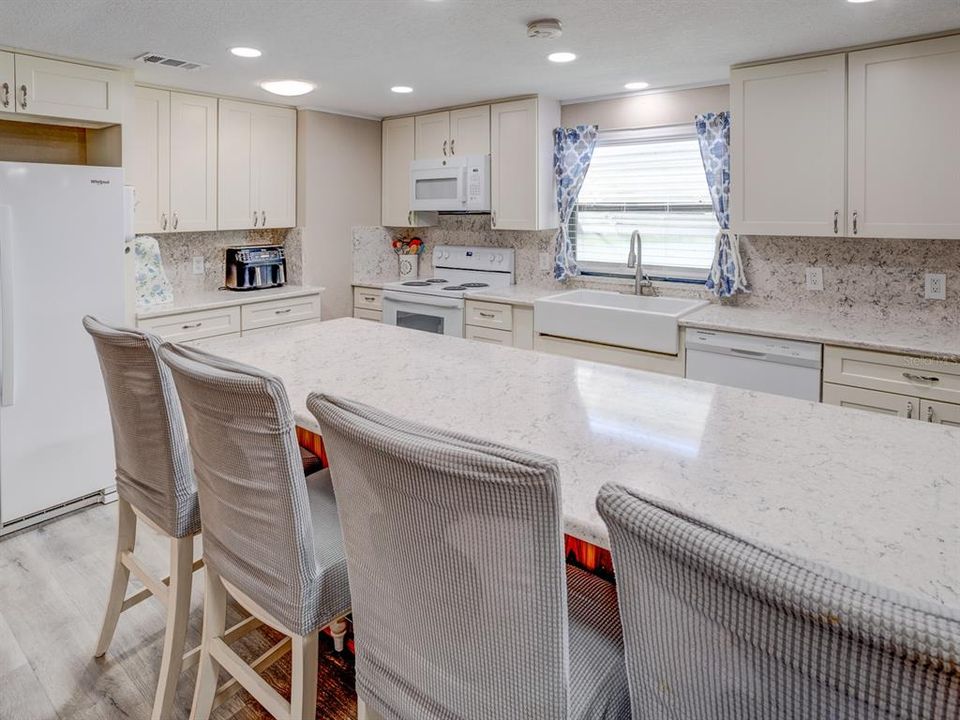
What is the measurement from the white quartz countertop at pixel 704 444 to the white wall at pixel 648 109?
2.33 metres

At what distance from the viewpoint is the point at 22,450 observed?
296 centimetres

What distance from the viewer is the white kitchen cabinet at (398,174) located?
486 centimetres

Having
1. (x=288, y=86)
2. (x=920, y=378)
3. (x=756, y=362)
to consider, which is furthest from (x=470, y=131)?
(x=920, y=378)

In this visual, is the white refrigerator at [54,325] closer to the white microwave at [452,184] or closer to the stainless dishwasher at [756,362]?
the white microwave at [452,184]

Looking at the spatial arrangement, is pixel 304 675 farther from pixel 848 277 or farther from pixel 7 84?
pixel 848 277

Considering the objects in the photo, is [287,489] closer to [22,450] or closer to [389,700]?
[389,700]

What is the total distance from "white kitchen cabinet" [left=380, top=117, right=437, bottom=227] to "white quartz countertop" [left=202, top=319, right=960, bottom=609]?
2860 millimetres

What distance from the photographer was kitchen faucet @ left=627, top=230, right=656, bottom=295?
4.00 meters

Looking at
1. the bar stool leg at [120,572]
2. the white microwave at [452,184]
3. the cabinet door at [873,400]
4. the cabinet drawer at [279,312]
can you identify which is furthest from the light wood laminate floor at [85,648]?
the white microwave at [452,184]

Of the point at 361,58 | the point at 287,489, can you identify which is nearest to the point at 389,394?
the point at 287,489

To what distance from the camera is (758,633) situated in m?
0.65

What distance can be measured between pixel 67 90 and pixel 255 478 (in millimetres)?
2889

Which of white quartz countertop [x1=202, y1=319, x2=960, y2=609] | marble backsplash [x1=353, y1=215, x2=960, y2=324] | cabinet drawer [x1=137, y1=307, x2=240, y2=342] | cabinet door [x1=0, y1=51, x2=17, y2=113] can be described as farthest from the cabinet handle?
cabinet door [x1=0, y1=51, x2=17, y2=113]

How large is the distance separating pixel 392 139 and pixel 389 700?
4.50 meters
